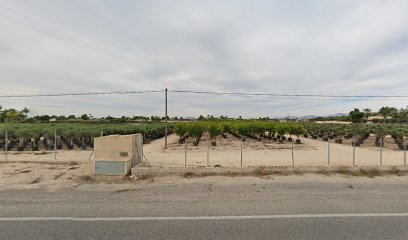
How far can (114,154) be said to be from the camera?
7.33 m

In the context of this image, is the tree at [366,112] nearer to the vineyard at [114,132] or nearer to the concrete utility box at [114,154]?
the vineyard at [114,132]

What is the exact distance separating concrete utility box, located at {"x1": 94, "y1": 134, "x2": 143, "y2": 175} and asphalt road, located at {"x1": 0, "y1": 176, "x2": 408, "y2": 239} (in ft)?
3.15

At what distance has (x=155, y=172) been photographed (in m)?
7.16

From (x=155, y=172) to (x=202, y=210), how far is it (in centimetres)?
313

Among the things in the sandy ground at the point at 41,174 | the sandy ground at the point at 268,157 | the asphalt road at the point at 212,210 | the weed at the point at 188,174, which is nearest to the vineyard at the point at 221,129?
the sandy ground at the point at 268,157

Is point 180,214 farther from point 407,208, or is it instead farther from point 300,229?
point 407,208

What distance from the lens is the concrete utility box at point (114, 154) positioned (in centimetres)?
707

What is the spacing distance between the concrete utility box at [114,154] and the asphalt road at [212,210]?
3.15ft

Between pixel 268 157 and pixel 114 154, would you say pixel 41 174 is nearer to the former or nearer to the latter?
pixel 114 154

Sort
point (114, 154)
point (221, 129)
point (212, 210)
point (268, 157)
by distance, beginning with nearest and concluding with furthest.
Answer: point (212, 210)
point (114, 154)
point (268, 157)
point (221, 129)

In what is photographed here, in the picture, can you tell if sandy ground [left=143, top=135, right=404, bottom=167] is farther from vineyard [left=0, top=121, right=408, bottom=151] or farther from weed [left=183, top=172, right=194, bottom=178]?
weed [left=183, top=172, right=194, bottom=178]

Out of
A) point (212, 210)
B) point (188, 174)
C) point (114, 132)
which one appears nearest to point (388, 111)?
point (114, 132)

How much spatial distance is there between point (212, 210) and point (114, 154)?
4.21 metres

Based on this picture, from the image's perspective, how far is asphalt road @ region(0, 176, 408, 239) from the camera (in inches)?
138
